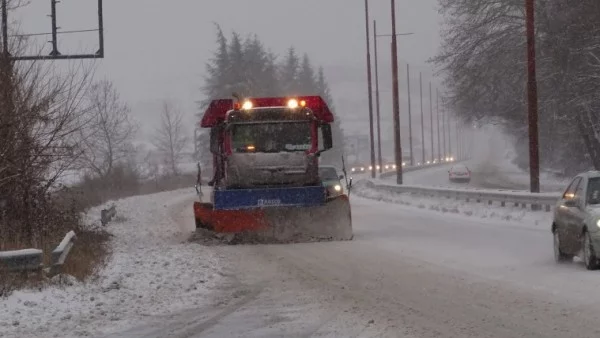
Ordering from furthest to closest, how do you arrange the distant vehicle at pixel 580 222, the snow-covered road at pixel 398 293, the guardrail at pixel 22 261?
the distant vehicle at pixel 580 222 → the guardrail at pixel 22 261 → the snow-covered road at pixel 398 293

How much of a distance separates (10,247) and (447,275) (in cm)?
636

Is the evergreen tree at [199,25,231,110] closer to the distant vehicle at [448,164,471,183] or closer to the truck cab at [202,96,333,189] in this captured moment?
the distant vehicle at [448,164,471,183]

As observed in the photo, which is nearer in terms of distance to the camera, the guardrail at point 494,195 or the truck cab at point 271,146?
the truck cab at point 271,146

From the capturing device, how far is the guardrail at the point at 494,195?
2105 cm

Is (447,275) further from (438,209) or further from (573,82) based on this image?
(573,82)

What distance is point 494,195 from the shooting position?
80.9 feet

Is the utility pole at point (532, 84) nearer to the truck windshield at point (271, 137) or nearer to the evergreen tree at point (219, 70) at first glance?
the truck windshield at point (271, 137)

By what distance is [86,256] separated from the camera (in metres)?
12.6

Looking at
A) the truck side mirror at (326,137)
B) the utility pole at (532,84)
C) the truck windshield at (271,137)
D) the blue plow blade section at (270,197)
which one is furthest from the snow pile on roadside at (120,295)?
the utility pole at (532,84)

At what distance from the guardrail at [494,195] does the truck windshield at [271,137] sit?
630 centimetres

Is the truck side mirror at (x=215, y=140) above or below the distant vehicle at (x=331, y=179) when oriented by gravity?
above

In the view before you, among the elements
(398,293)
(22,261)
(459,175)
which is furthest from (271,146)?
(459,175)

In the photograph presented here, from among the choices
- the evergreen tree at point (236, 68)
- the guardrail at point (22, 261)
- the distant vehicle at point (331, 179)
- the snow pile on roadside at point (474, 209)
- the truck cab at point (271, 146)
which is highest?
the evergreen tree at point (236, 68)

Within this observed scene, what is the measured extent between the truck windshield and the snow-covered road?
2.14 metres
